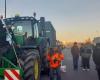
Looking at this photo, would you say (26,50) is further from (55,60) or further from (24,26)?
(24,26)

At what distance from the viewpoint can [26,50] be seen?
54.0 feet

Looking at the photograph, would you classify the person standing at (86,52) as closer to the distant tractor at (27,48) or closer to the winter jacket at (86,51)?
the winter jacket at (86,51)

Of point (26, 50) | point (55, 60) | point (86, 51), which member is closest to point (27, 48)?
point (26, 50)

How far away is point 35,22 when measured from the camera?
1864 cm

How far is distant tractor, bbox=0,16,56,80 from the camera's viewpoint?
13441 mm

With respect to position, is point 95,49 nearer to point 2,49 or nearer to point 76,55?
point 2,49

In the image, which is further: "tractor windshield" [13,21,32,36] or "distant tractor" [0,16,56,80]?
"tractor windshield" [13,21,32,36]

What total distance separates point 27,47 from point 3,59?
3977mm

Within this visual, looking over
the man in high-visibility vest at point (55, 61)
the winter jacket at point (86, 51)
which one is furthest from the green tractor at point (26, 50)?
the winter jacket at point (86, 51)

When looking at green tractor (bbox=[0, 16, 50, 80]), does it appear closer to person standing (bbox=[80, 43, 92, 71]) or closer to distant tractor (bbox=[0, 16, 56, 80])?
distant tractor (bbox=[0, 16, 56, 80])

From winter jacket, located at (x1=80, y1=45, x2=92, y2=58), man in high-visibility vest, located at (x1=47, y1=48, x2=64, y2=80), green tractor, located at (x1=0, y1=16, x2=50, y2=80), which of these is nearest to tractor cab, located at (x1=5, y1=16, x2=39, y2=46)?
green tractor, located at (x1=0, y1=16, x2=50, y2=80)

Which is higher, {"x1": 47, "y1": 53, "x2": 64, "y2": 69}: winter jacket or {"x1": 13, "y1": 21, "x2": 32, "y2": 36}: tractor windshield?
{"x1": 13, "y1": 21, "x2": 32, "y2": 36}: tractor windshield

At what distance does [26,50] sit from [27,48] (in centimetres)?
77

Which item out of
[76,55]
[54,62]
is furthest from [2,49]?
[76,55]
